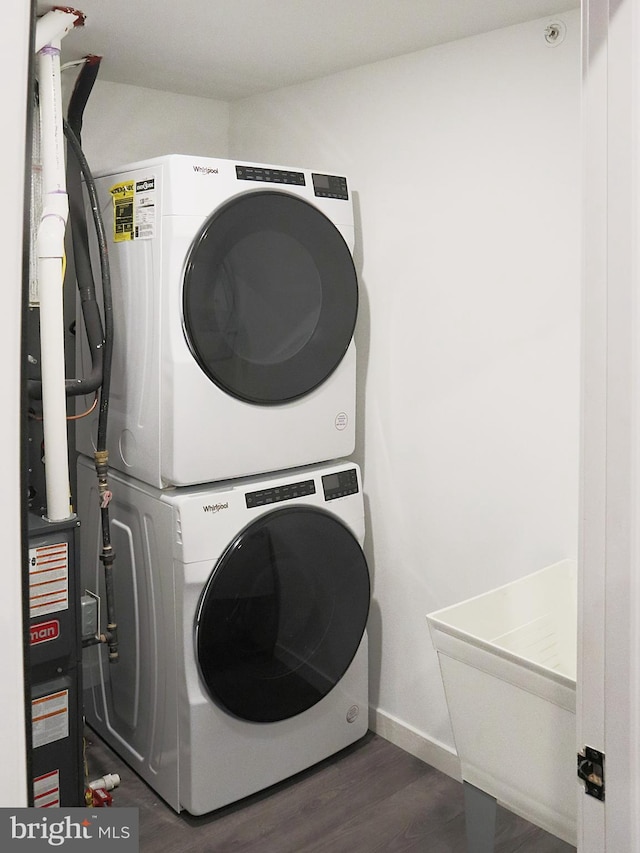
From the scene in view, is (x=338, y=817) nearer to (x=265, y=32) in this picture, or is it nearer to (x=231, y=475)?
(x=231, y=475)

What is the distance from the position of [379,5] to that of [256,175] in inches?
21.0

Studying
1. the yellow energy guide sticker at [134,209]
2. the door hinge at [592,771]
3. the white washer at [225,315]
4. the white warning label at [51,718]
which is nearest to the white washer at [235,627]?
the white washer at [225,315]

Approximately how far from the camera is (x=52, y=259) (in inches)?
71.5

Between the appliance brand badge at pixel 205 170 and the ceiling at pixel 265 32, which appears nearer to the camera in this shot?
the ceiling at pixel 265 32

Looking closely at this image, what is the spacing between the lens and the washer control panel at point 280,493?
2.15 meters

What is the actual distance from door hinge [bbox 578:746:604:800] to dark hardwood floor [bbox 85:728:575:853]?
1.17 m

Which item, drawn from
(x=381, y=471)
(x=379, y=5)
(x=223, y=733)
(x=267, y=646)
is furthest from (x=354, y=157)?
(x=223, y=733)

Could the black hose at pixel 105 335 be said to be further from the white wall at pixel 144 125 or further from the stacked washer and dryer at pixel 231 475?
the white wall at pixel 144 125

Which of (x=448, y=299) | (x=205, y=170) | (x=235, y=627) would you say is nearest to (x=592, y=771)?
(x=235, y=627)

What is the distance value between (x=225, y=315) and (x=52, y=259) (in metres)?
0.46

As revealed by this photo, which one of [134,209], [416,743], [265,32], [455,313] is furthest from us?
[416,743]

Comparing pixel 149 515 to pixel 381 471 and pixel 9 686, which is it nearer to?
pixel 381 471

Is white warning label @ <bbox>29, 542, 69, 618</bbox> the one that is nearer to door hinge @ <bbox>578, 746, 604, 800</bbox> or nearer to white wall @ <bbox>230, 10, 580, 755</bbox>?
white wall @ <bbox>230, 10, 580, 755</bbox>

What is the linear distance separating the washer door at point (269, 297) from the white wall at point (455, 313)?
23 centimetres
